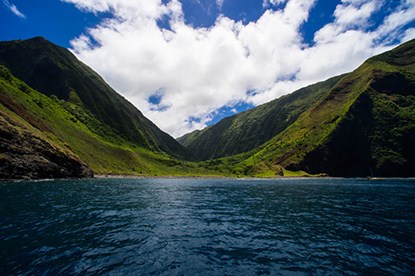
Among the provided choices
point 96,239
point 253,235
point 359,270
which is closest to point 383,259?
point 359,270

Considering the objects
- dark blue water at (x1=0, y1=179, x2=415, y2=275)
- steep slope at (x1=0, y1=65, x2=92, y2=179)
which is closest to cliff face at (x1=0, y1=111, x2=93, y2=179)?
steep slope at (x1=0, y1=65, x2=92, y2=179)

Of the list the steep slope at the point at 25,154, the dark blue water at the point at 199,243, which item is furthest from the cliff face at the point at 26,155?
the dark blue water at the point at 199,243

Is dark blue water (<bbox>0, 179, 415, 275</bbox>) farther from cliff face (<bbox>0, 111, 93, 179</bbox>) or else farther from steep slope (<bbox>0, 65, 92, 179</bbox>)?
steep slope (<bbox>0, 65, 92, 179</bbox>)

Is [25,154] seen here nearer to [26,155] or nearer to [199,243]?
[26,155]

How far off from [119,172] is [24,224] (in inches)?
5926

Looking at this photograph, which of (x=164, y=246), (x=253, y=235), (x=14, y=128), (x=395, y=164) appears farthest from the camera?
(x=395, y=164)

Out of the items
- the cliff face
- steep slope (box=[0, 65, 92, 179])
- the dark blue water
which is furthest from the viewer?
steep slope (box=[0, 65, 92, 179])

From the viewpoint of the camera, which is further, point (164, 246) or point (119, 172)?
point (119, 172)

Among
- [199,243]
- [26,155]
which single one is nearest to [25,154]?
[26,155]

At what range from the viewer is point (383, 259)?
1518cm

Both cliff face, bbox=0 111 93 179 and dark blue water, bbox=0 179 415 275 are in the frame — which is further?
cliff face, bbox=0 111 93 179

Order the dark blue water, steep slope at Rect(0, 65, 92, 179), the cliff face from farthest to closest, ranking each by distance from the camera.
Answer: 1. steep slope at Rect(0, 65, 92, 179)
2. the cliff face
3. the dark blue water

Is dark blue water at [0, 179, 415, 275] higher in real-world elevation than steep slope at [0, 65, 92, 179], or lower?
lower

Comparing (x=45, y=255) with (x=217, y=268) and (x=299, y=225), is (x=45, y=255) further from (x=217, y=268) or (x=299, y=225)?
(x=299, y=225)
